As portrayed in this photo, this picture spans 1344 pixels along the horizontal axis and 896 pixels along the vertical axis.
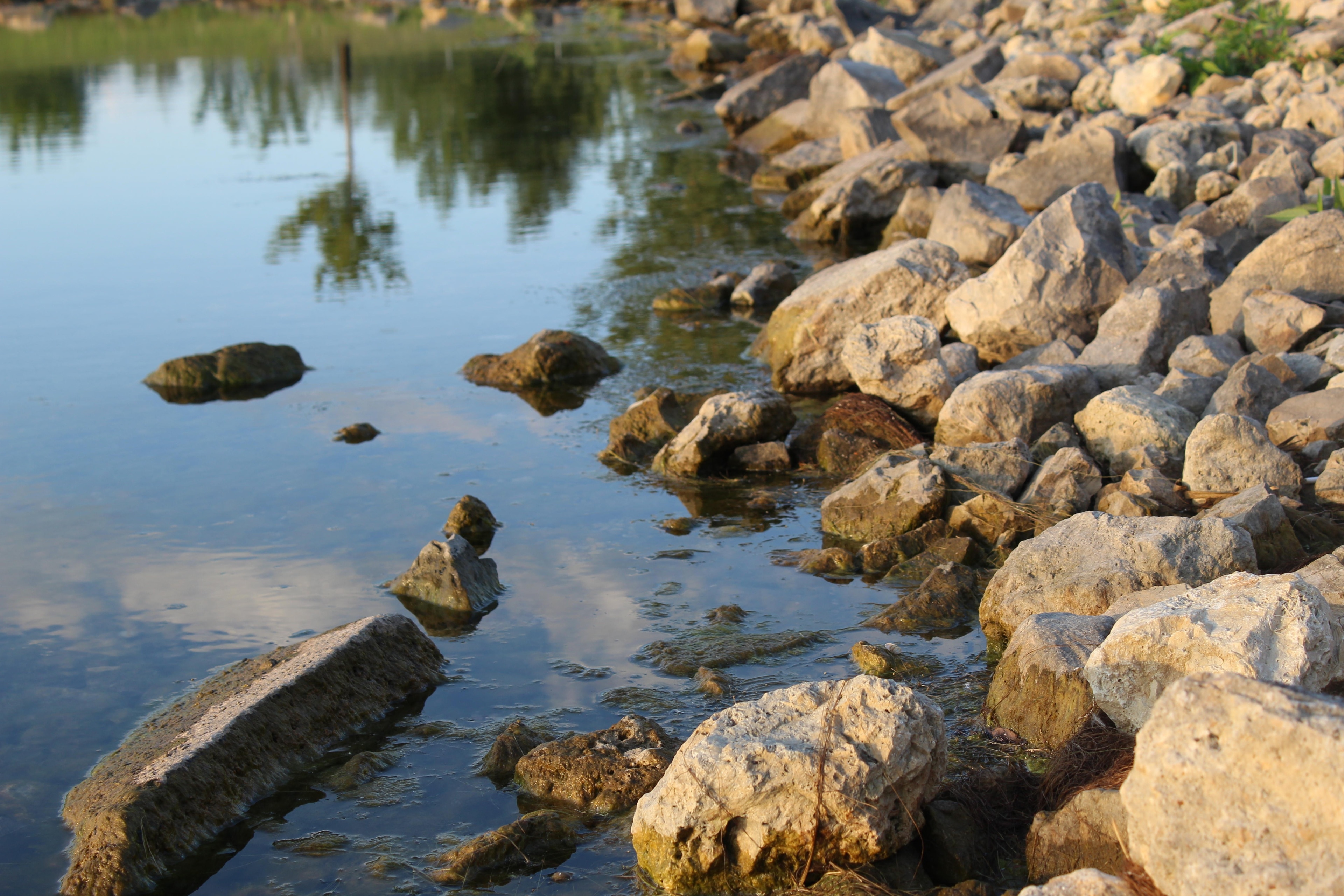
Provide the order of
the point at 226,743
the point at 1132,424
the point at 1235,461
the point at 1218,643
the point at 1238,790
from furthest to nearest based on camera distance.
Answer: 1. the point at 1132,424
2. the point at 1235,461
3. the point at 226,743
4. the point at 1218,643
5. the point at 1238,790

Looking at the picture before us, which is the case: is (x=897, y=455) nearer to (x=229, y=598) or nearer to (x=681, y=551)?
(x=681, y=551)

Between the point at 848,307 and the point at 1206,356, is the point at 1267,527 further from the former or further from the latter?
the point at 848,307

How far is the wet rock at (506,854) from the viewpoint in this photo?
4.61 meters

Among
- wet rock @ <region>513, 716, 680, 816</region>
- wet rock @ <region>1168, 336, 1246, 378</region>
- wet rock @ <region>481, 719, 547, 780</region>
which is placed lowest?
wet rock @ <region>481, 719, 547, 780</region>

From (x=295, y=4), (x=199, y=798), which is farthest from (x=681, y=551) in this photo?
(x=295, y=4)

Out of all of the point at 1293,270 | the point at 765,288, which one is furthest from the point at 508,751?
the point at 765,288

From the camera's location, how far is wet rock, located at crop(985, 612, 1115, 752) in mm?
5016

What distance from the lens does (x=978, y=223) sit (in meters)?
12.2

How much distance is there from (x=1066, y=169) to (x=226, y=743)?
12.1 metres

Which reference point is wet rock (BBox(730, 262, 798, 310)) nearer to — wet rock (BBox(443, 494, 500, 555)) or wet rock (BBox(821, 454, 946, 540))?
wet rock (BBox(821, 454, 946, 540))

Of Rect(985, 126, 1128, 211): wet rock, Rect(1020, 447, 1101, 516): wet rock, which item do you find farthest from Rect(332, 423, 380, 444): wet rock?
Rect(985, 126, 1128, 211): wet rock

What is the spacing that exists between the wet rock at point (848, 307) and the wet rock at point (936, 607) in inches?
144

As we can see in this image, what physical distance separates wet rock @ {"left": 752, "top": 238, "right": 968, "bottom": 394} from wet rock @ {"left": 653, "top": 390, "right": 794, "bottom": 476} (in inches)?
52.1

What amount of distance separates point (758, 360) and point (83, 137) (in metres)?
20.0
